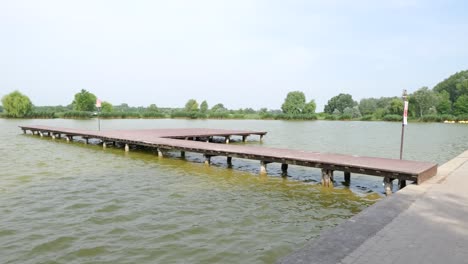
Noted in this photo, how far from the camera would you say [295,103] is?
333ft

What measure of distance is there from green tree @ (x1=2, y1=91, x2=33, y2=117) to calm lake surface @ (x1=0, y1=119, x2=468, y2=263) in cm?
6814

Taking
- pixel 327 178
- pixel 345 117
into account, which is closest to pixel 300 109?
pixel 345 117

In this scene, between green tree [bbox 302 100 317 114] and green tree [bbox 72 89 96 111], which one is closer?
green tree [bbox 72 89 96 111]

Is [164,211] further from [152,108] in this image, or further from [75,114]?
[152,108]

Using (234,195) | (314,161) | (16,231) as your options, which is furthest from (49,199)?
(314,161)

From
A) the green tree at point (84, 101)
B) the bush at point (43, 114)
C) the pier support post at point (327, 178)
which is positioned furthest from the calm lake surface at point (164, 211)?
the green tree at point (84, 101)

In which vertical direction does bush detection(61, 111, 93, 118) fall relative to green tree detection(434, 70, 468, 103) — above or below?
below

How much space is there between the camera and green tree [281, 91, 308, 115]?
101188 mm

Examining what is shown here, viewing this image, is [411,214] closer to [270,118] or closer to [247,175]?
[247,175]

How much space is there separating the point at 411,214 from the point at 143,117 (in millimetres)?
74024

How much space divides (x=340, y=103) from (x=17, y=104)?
104 m

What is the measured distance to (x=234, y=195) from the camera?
406 inches

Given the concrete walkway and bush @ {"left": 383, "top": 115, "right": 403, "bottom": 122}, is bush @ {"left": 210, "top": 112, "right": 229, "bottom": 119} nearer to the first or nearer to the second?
bush @ {"left": 383, "top": 115, "right": 403, "bottom": 122}

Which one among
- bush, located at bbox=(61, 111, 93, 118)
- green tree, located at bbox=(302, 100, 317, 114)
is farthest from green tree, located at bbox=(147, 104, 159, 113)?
green tree, located at bbox=(302, 100, 317, 114)
